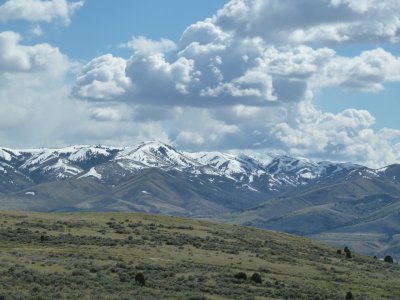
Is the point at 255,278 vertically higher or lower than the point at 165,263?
lower

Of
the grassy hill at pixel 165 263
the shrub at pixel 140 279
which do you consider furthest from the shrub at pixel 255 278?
the shrub at pixel 140 279

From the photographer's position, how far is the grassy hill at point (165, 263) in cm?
6650

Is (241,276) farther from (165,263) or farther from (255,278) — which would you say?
(165,263)

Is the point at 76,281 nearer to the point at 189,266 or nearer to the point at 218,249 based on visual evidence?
the point at 189,266

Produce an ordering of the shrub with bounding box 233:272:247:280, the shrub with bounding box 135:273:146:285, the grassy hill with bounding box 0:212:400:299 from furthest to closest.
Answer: the shrub with bounding box 233:272:247:280 → the shrub with bounding box 135:273:146:285 → the grassy hill with bounding box 0:212:400:299

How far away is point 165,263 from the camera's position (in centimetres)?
8888

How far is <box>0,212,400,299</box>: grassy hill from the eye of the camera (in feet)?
218

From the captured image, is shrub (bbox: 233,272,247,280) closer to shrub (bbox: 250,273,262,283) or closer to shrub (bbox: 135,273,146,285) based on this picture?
shrub (bbox: 250,273,262,283)

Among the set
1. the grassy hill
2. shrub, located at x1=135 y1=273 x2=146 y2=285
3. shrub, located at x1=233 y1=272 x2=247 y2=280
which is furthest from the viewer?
shrub, located at x1=233 y1=272 x2=247 y2=280

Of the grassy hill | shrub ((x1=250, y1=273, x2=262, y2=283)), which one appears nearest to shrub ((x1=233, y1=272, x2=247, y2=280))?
shrub ((x1=250, y1=273, x2=262, y2=283))

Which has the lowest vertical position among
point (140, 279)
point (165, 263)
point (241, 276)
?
point (140, 279)

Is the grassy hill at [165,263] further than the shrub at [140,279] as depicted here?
No

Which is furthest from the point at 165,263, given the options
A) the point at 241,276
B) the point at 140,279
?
the point at 140,279

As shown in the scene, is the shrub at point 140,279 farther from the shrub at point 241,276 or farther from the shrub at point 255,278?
the shrub at point 255,278
